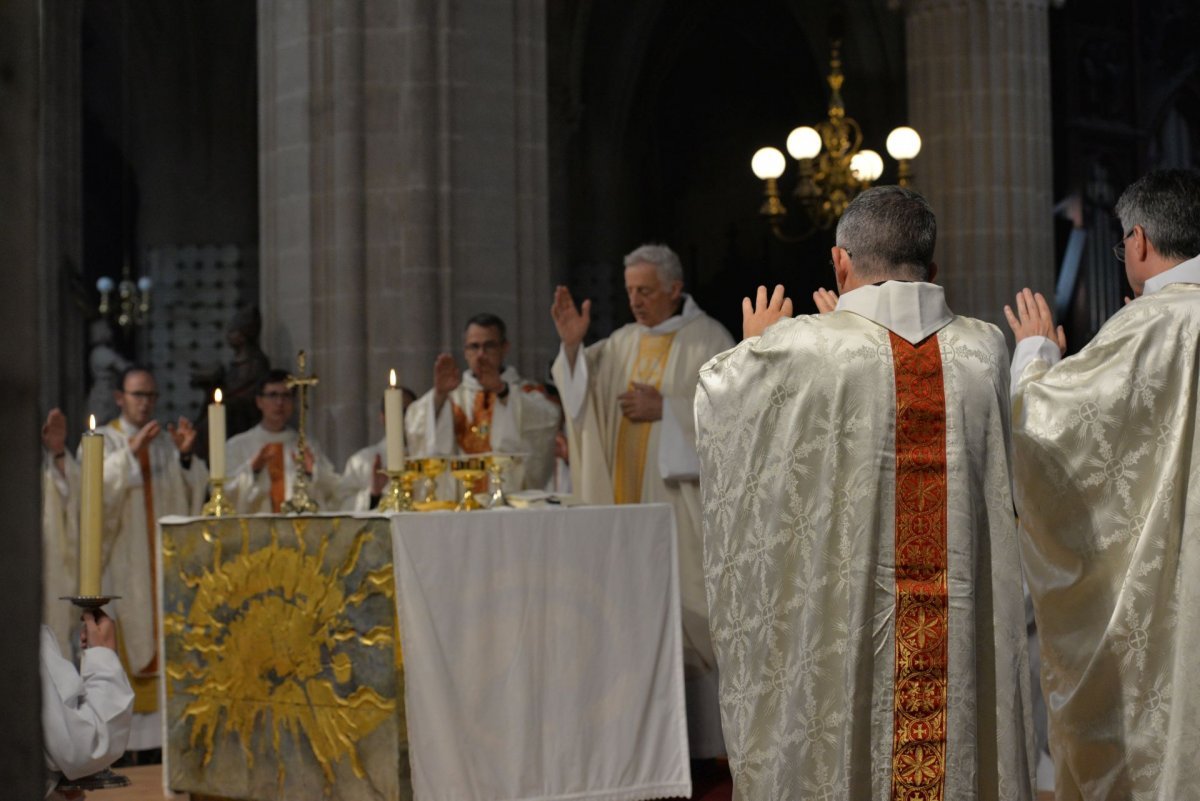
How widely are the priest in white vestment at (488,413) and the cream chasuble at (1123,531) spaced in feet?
10.3

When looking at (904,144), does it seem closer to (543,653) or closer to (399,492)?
(399,492)

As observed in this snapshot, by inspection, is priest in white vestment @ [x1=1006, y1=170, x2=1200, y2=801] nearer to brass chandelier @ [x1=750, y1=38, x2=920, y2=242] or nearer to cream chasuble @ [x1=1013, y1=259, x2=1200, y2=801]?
cream chasuble @ [x1=1013, y1=259, x2=1200, y2=801]

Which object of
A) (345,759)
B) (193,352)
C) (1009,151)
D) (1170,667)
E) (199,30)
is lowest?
(345,759)

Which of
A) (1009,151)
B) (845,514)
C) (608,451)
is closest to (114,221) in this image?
(1009,151)

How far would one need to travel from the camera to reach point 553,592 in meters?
5.34

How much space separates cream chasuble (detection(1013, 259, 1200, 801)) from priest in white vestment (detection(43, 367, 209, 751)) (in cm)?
481

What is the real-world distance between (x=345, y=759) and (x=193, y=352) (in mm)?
11214

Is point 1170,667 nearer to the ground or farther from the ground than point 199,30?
nearer to the ground

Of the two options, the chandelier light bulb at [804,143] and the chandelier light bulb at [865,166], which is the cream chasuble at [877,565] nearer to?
the chandelier light bulb at [804,143]

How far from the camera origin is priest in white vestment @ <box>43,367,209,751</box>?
8109 millimetres

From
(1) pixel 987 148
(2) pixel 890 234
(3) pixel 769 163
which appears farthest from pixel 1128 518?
(1) pixel 987 148

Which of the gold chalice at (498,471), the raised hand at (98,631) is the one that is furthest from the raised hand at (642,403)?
the raised hand at (98,631)

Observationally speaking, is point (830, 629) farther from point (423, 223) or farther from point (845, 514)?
point (423, 223)

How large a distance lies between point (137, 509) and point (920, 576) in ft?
18.0
